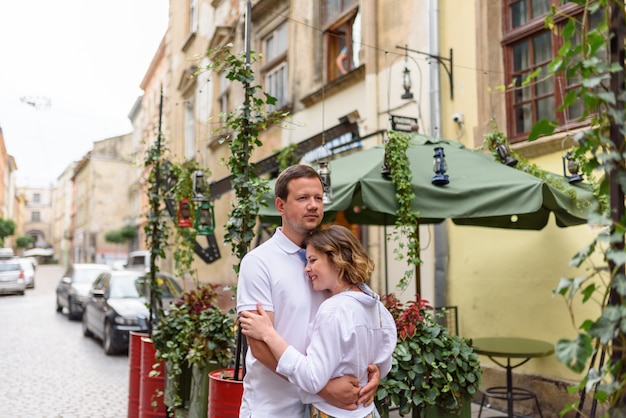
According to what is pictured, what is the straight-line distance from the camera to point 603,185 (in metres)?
1.65

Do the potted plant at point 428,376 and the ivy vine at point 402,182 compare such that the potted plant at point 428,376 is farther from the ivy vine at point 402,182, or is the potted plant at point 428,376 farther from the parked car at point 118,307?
the parked car at point 118,307

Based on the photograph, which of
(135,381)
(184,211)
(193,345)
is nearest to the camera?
(193,345)

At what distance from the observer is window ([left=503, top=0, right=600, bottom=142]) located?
723 centimetres

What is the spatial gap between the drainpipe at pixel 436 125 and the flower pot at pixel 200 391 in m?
4.39

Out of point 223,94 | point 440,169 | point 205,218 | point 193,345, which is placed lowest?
point 193,345

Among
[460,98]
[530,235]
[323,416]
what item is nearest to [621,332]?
[323,416]

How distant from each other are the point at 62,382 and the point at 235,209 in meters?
6.05

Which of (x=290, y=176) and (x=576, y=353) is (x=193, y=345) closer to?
(x=290, y=176)

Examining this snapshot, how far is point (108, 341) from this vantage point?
36.9ft

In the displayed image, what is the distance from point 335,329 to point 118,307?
400 inches

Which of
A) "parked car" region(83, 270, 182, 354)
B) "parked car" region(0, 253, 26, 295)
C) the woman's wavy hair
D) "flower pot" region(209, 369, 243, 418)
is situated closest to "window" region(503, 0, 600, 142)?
"flower pot" region(209, 369, 243, 418)

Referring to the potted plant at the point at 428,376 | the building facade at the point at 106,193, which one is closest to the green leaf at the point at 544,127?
the potted plant at the point at 428,376

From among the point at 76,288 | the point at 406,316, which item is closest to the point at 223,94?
the point at 76,288

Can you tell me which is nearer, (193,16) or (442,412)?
(442,412)
